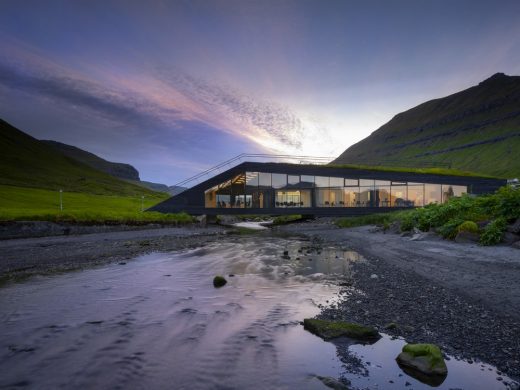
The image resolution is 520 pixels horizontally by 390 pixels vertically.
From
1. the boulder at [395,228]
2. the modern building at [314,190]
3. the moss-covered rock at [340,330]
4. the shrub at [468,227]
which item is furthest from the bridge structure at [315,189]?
the moss-covered rock at [340,330]

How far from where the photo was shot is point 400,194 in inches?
1860

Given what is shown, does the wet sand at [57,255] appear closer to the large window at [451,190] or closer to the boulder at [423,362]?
the boulder at [423,362]

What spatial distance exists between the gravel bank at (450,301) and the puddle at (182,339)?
0.65m

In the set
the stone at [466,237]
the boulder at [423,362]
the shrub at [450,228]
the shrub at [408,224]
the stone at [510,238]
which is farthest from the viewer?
the shrub at [408,224]

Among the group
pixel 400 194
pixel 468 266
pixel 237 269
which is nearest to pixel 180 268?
pixel 237 269

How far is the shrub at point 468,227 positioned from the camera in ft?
56.1

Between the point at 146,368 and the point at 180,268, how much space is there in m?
10.3

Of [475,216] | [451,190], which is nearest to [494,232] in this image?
[475,216]

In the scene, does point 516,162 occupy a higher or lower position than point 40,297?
higher

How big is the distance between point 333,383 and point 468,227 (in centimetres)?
1556

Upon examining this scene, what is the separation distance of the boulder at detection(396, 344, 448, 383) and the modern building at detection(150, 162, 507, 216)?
42.2 m

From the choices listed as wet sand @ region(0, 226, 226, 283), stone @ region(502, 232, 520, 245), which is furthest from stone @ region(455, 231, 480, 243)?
wet sand @ region(0, 226, 226, 283)

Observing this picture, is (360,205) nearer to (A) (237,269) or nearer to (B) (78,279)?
(A) (237,269)

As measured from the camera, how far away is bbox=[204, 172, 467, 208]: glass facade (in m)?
46.9
